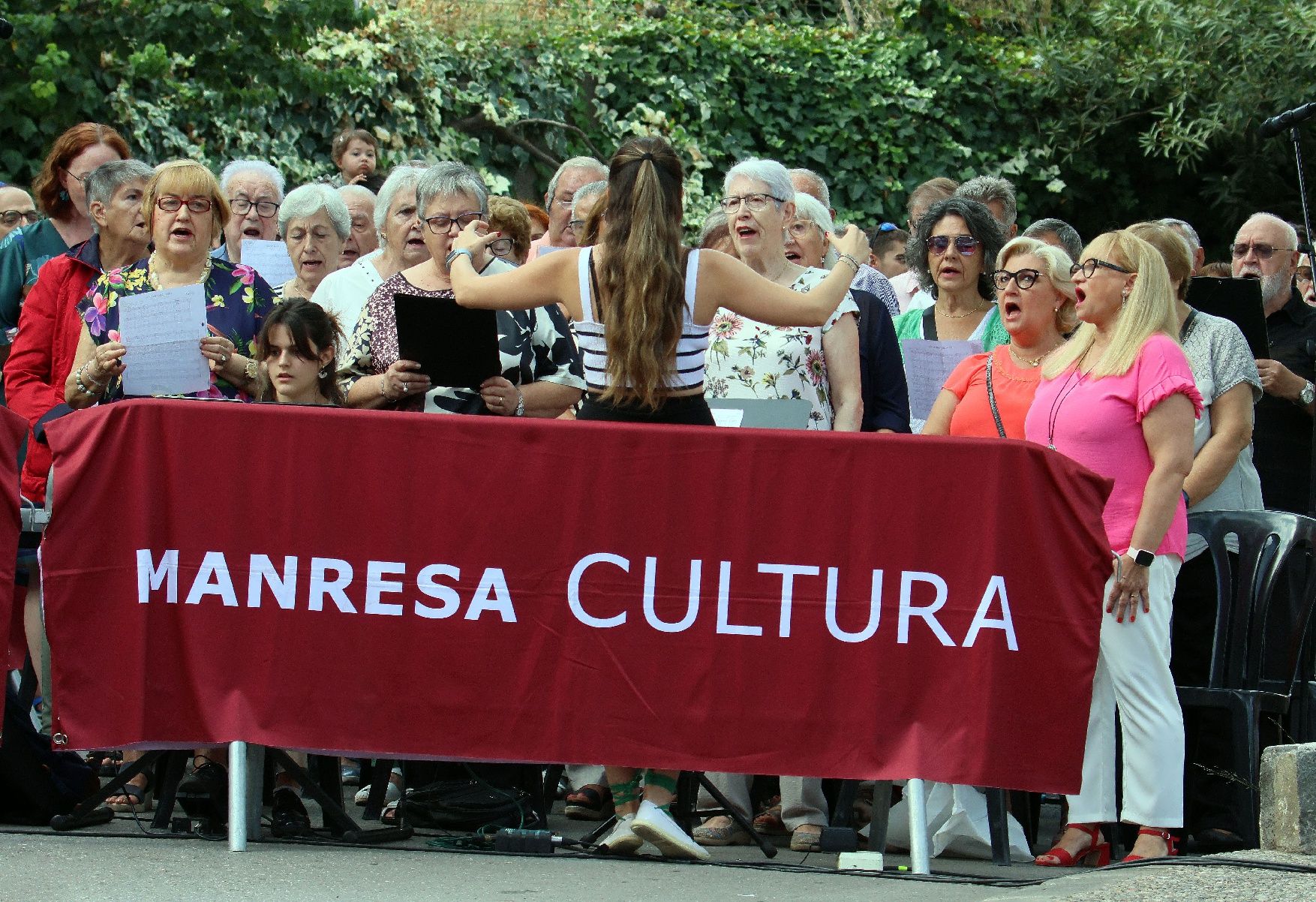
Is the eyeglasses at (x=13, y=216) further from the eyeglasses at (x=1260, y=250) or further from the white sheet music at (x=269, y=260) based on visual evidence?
the eyeglasses at (x=1260, y=250)

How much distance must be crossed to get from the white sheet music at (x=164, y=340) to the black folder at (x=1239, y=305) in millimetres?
4058

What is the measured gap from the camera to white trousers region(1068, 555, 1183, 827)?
6.17 meters

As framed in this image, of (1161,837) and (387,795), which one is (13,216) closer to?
(387,795)

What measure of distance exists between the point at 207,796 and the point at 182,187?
2.23 meters

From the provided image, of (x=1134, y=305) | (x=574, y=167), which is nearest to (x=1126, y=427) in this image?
(x=1134, y=305)

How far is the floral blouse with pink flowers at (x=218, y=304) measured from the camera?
683cm

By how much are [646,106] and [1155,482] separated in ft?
31.1

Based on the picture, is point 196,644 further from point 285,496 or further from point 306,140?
point 306,140

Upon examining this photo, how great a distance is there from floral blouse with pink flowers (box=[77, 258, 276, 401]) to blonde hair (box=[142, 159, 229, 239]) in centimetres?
17

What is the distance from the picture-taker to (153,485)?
5.70 metres

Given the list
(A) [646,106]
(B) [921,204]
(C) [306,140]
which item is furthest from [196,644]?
(A) [646,106]

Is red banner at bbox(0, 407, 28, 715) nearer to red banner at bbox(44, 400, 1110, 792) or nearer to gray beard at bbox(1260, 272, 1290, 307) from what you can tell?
red banner at bbox(44, 400, 1110, 792)

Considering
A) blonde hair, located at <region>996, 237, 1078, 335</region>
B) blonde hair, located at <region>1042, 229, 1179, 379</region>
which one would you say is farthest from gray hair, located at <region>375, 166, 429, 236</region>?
blonde hair, located at <region>1042, 229, 1179, 379</region>

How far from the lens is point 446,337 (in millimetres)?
6348
